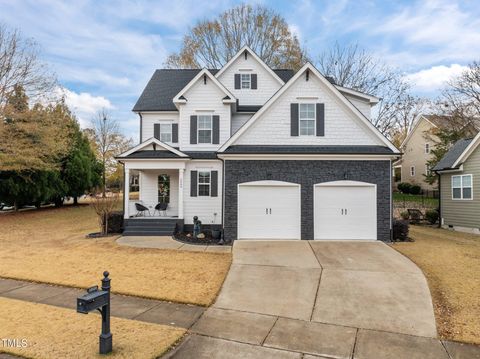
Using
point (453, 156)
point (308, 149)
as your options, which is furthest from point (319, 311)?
point (453, 156)

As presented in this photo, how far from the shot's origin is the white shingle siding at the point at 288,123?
44.0ft

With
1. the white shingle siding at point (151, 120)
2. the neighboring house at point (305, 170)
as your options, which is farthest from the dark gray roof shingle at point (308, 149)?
the white shingle siding at point (151, 120)

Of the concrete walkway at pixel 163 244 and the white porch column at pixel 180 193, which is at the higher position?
the white porch column at pixel 180 193

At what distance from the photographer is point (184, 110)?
16172 millimetres

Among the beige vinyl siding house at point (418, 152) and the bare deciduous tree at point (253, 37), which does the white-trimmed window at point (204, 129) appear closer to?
the bare deciduous tree at point (253, 37)

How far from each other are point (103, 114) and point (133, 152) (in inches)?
1103

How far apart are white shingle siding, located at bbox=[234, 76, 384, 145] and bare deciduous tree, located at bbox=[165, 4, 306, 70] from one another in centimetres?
1688

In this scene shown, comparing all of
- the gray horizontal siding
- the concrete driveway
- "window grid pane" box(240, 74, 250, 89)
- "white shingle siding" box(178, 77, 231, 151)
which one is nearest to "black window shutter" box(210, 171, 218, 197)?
"white shingle siding" box(178, 77, 231, 151)

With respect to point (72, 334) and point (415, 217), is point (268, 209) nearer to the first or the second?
point (72, 334)

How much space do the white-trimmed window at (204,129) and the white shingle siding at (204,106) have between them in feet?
0.80

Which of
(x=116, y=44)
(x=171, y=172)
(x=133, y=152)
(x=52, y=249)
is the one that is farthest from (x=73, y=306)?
(x=116, y=44)

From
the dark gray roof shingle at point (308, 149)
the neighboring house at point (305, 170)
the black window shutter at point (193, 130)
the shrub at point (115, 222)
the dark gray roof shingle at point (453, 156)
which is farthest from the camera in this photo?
the dark gray roof shingle at point (453, 156)

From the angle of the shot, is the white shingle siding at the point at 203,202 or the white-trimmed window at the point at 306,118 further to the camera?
the white shingle siding at the point at 203,202

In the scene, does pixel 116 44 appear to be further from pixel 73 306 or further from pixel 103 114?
pixel 103 114
